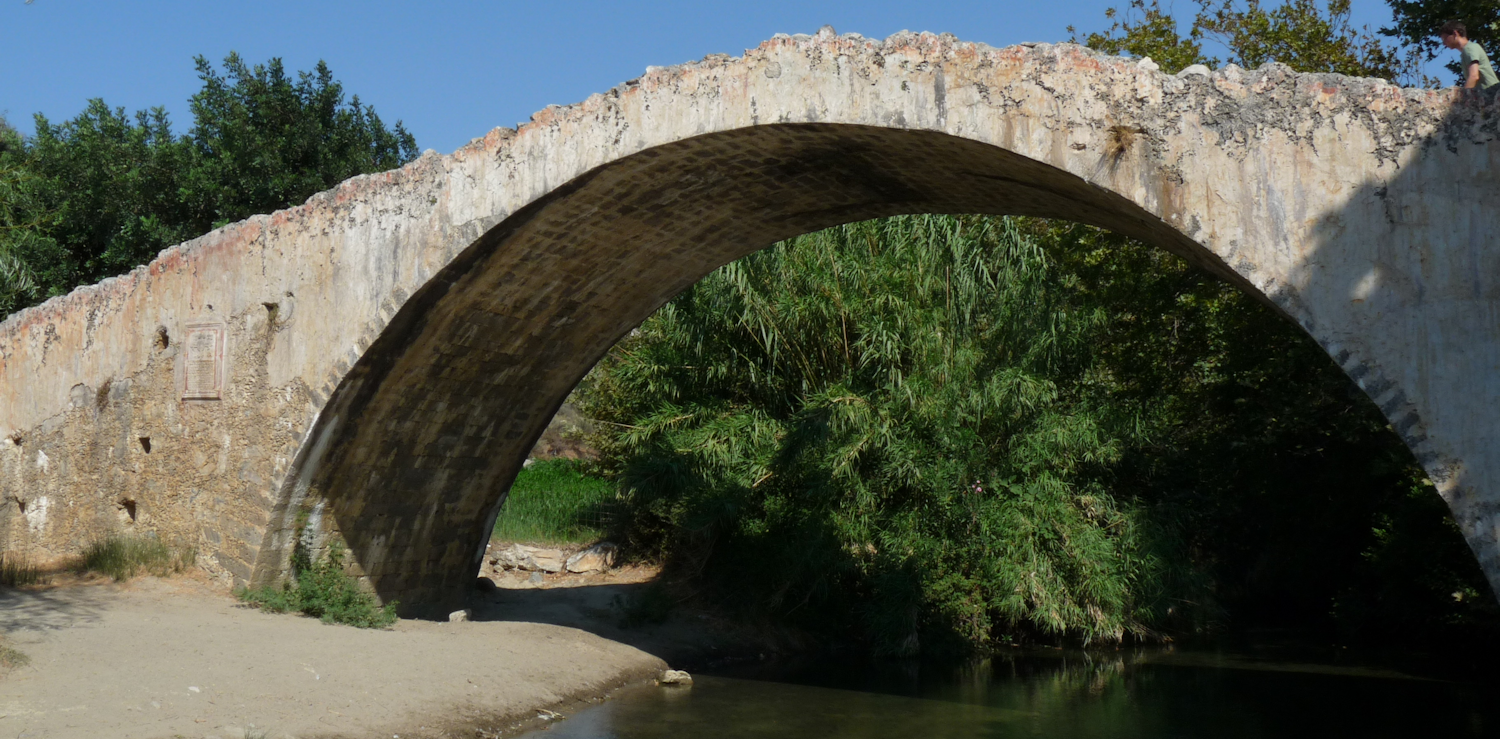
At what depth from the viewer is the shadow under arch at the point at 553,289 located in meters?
7.09

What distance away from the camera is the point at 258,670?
23.9ft

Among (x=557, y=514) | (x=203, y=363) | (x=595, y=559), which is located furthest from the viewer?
(x=557, y=514)

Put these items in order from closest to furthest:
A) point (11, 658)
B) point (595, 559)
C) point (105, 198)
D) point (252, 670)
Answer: point (11, 658) < point (252, 670) < point (595, 559) < point (105, 198)

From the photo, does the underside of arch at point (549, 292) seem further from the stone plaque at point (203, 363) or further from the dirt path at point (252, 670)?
the stone plaque at point (203, 363)

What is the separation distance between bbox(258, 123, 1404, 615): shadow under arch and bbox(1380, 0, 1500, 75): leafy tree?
227 inches

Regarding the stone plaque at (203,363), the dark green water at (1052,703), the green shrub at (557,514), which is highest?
the stone plaque at (203,363)

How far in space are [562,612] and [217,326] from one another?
13.3ft

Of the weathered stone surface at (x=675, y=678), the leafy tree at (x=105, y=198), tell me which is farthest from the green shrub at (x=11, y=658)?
the leafy tree at (x=105, y=198)

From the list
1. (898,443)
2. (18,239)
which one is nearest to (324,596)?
(898,443)

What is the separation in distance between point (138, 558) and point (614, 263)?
4227mm

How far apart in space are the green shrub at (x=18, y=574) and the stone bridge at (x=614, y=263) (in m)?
0.41

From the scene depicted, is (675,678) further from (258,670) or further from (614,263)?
(258,670)

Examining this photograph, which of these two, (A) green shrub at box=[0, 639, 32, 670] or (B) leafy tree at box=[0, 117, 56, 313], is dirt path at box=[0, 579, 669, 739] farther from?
(B) leafy tree at box=[0, 117, 56, 313]

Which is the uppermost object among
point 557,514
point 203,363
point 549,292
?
point 549,292
